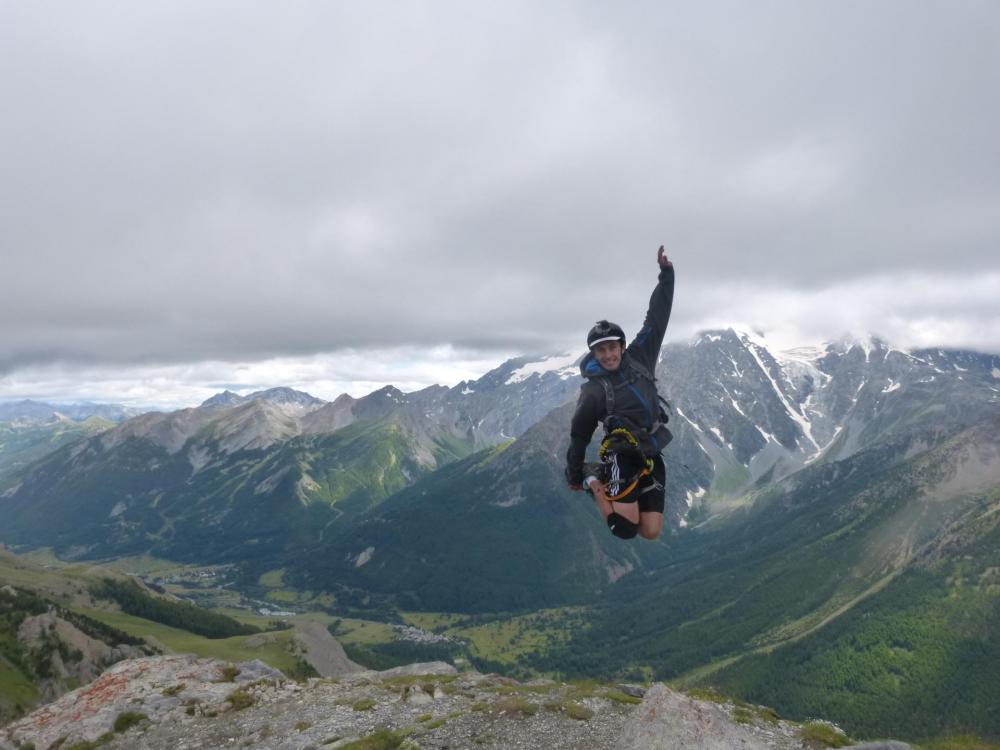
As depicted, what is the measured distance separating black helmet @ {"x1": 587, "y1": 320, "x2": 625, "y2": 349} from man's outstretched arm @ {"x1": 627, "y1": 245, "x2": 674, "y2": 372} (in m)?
1.16

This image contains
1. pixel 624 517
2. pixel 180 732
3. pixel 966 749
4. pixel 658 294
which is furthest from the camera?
pixel 180 732

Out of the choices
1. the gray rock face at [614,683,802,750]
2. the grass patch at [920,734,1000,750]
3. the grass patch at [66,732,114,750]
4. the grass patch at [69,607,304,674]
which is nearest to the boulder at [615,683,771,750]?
the gray rock face at [614,683,802,750]

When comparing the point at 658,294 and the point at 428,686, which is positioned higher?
the point at 658,294

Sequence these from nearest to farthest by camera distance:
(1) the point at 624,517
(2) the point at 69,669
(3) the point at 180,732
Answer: (1) the point at 624,517, (3) the point at 180,732, (2) the point at 69,669

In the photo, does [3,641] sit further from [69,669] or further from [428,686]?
[428,686]

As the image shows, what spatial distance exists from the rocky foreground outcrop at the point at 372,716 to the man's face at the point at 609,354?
1286 cm

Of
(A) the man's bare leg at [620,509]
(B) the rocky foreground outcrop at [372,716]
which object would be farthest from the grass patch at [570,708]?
(A) the man's bare leg at [620,509]

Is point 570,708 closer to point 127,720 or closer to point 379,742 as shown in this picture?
point 379,742

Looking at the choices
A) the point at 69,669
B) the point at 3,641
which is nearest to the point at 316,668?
the point at 69,669

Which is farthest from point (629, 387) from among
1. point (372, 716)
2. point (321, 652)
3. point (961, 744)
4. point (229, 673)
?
point (321, 652)

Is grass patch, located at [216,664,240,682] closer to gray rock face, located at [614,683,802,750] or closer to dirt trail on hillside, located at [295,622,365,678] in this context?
gray rock face, located at [614,683,802,750]

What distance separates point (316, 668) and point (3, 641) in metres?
65.0

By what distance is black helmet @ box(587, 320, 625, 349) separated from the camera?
52.9ft

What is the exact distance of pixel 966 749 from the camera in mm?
21969
